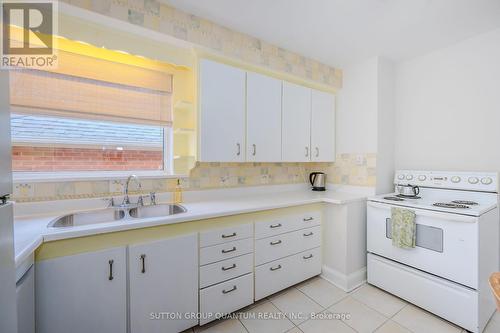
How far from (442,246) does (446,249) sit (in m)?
0.03

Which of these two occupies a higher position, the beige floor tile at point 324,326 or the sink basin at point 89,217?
the sink basin at point 89,217

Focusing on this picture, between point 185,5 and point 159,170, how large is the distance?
1.37 metres

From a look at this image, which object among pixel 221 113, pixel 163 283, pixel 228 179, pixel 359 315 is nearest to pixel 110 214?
pixel 163 283

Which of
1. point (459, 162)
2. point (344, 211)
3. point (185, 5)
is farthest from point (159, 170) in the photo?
point (459, 162)

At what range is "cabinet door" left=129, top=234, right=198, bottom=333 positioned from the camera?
1.34 meters

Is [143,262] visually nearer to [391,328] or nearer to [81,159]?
[81,159]

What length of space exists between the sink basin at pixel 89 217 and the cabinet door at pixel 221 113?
78 centimetres

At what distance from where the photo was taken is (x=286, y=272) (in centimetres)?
200

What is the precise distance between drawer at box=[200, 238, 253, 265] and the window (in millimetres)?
927

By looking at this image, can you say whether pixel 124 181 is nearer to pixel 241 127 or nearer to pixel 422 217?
pixel 241 127

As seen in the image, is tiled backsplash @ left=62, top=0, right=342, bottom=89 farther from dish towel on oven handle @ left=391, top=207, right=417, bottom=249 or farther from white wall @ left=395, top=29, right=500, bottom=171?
dish towel on oven handle @ left=391, top=207, right=417, bottom=249

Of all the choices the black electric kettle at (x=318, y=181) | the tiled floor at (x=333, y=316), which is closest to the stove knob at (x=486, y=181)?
the tiled floor at (x=333, y=316)

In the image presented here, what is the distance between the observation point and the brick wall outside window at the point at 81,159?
1.54 meters

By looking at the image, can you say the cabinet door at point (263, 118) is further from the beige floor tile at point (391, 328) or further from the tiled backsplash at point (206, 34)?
the beige floor tile at point (391, 328)
